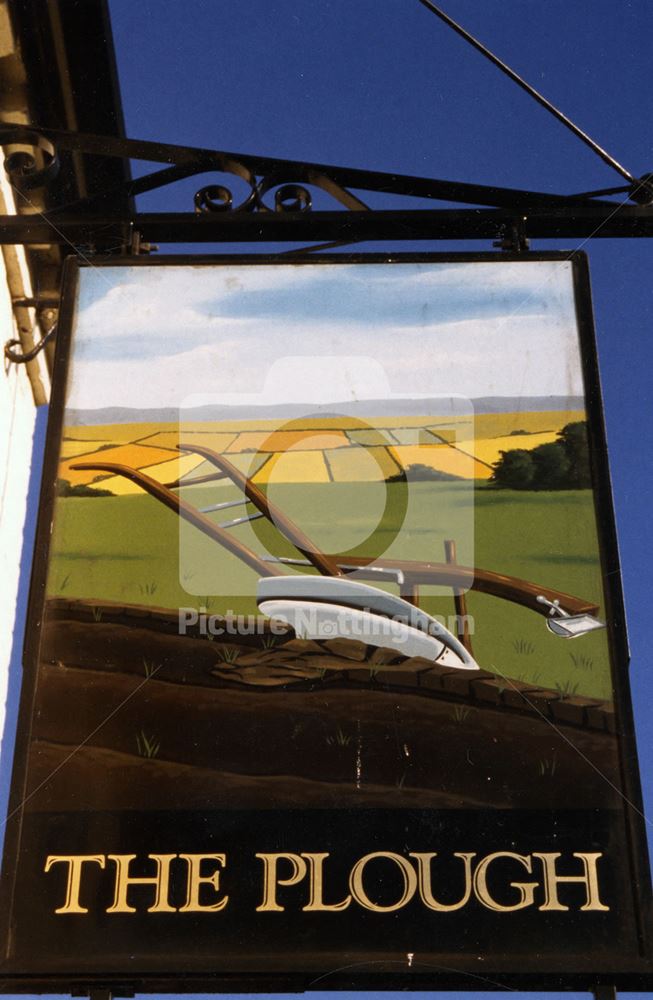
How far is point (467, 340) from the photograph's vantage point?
531 centimetres

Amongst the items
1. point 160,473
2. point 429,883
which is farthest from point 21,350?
point 429,883

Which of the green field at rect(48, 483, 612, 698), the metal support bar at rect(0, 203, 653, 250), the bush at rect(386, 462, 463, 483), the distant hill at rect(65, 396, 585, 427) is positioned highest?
the metal support bar at rect(0, 203, 653, 250)

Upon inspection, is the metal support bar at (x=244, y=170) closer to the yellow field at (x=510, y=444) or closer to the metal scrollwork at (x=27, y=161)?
the metal scrollwork at (x=27, y=161)

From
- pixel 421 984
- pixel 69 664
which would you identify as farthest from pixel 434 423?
pixel 421 984

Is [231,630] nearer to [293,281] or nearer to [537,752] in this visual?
[537,752]

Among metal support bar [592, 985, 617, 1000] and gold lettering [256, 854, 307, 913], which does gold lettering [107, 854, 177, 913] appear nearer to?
gold lettering [256, 854, 307, 913]

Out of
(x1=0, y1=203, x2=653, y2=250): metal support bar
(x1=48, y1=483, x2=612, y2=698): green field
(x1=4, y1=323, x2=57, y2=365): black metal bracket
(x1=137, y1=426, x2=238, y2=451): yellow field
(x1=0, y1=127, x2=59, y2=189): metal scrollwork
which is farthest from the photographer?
(x1=4, y1=323, x2=57, y2=365): black metal bracket

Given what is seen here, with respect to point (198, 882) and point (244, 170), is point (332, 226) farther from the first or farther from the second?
point (198, 882)

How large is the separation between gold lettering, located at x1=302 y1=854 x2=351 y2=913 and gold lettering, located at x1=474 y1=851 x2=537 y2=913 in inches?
14.8

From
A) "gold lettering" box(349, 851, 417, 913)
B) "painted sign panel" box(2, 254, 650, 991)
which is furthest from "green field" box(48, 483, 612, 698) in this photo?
"gold lettering" box(349, 851, 417, 913)

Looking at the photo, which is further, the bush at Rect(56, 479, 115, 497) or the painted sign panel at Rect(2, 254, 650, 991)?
the bush at Rect(56, 479, 115, 497)

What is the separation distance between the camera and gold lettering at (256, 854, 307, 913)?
4.15 m

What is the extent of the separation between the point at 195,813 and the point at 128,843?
21cm

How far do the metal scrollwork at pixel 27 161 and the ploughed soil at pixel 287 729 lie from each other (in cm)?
208
